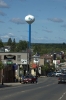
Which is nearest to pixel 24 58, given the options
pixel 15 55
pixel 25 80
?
pixel 15 55

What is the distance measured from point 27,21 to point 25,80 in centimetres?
5254

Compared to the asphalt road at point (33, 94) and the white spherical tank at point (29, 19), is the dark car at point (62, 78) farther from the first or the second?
the white spherical tank at point (29, 19)

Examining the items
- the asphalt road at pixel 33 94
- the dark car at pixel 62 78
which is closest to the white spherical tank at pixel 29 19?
the dark car at pixel 62 78

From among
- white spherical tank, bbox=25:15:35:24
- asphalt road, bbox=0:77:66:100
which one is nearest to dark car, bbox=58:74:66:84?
asphalt road, bbox=0:77:66:100

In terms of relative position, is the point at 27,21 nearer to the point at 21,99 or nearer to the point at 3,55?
the point at 3,55

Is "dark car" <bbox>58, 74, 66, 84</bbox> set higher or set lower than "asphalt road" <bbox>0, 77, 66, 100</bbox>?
higher

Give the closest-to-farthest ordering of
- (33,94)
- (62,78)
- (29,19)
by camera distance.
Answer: (33,94) → (62,78) → (29,19)

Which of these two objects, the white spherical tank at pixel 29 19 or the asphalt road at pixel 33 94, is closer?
the asphalt road at pixel 33 94

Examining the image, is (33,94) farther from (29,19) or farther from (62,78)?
(29,19)

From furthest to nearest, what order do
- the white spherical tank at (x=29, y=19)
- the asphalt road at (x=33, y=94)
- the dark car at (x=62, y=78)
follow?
1. the white spherical tank at (x=29, y=19)
2. the dark car at (x=62, y=78)
3. the asphalt road at (x=33, y=94)

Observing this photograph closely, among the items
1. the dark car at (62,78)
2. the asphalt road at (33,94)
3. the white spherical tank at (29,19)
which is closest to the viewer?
the asphalt road at (33,94)

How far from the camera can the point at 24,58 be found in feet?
370

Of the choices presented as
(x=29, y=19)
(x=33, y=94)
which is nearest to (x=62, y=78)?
(x=33, y=94)

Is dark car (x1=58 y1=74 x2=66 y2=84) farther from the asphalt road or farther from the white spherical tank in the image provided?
the white spherical tank
